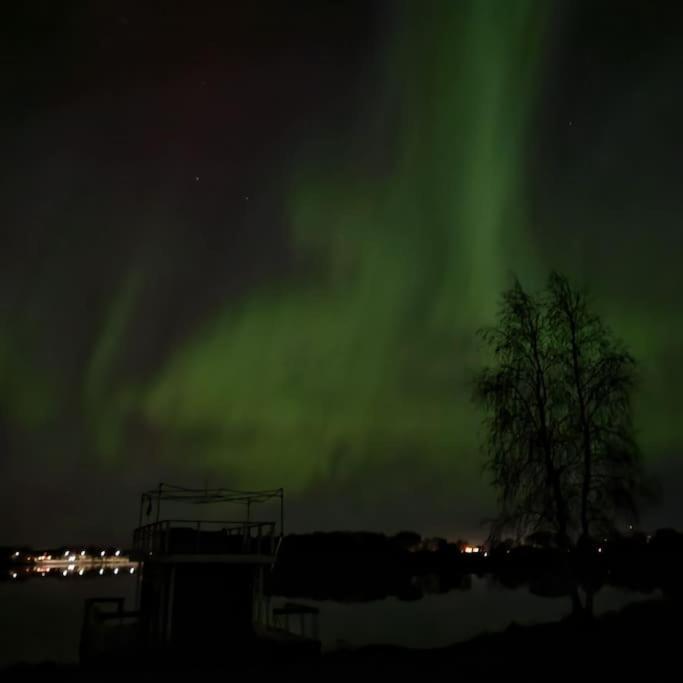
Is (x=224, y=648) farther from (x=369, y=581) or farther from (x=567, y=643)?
(x=369, y=581)

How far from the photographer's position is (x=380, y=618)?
240ft

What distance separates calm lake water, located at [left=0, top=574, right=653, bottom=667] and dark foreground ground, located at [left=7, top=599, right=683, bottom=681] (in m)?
12.9

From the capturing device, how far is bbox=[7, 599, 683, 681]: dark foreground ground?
18312 mm

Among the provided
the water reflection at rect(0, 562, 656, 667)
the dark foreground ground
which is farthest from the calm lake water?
the dark foreground ground

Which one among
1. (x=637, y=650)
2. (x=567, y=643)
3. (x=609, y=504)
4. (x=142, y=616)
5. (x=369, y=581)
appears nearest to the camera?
(x=637, y=650)

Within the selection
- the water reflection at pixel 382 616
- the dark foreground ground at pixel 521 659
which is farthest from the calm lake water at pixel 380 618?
the dark foreground ground at pixel 521 659

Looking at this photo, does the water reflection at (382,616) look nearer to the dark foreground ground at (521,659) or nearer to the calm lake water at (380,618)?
the calm lake water at (380,618)

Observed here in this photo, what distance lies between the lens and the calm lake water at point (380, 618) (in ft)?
177

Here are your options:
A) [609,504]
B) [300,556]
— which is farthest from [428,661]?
[300,556]

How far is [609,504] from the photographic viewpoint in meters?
23.7

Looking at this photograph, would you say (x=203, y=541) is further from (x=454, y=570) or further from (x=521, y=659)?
(x=454, y=570)

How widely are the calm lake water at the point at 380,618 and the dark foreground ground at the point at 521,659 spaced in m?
12.9

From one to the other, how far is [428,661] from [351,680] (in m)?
3.21

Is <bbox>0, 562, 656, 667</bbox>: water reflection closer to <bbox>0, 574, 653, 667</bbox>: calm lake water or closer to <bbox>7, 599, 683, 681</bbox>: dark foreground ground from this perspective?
<bbox>0, 574, 653, 667</bbox>: calm lake water
